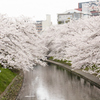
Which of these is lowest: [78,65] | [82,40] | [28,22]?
[78,65]

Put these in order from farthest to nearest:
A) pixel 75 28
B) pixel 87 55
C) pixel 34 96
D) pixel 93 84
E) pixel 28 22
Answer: pixel 75 28 → pixel 28 22 → pixel 93 84 → pixel 87 55 → pixel 34 96

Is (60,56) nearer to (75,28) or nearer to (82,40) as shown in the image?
(75,28)

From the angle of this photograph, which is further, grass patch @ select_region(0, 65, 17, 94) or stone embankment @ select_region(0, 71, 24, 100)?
grass patch @ select_region(0, 65, 17, 94)

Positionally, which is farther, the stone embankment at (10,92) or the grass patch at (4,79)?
the grass patch at (4,79)

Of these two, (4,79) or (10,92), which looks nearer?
(10,92)

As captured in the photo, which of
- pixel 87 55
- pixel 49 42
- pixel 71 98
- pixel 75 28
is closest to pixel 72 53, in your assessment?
pixel 87 55

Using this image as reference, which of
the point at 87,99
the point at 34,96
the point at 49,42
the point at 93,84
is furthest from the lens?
the point at 49,42

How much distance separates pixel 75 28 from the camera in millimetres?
34062

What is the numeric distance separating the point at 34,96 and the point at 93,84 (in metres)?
6.04

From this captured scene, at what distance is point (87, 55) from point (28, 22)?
311 inches

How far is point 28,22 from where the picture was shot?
19.4 metres

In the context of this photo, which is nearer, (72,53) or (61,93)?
(61,93)

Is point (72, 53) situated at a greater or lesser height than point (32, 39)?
lesser

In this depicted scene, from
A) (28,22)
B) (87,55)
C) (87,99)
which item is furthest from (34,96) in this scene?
(28,22)
